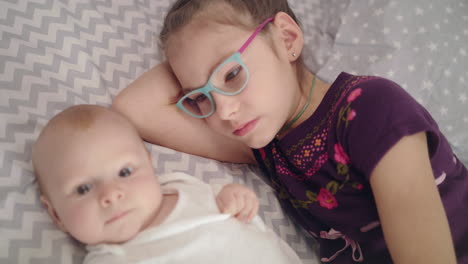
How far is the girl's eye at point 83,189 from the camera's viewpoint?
31.5 inches

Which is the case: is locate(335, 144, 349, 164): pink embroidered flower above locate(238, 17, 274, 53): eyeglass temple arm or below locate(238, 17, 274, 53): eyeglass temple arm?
below

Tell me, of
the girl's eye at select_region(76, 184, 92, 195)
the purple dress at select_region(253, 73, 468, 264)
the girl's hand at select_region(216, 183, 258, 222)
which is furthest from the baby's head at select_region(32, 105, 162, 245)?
the purple dress at select_region(253, 73, 468, 264)

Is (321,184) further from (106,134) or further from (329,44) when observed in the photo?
(329,44)

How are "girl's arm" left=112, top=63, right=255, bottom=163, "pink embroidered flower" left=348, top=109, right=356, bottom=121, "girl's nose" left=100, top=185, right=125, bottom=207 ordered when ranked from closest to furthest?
"girl's nose" left=100, top=185, right=125, bottom=207 → "pink embroidered flower" left=348, top=109, right=356, bottom=121 → "girl's arm" left=112, top=63, right=255, bottom=163

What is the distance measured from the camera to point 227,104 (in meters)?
0.96

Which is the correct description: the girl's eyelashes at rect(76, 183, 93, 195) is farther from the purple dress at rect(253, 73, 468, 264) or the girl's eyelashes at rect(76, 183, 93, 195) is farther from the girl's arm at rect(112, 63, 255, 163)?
the purple dress at rect(253, 73, 468, 264)

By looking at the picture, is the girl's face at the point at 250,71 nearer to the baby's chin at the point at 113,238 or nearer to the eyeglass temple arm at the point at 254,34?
the eyeglass temple arm at the point at 254,34

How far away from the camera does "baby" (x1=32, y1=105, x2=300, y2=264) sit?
79cm

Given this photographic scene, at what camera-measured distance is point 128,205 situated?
31.7 inches

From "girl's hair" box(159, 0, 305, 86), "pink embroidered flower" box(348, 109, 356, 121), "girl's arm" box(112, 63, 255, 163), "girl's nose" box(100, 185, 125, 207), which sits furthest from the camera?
"girl's arm" box(112, 63, 255, 163)

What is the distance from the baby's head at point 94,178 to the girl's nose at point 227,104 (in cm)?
24

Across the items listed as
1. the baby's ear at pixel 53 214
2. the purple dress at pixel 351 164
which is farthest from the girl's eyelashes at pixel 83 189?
the purple dress at pixel 351 164

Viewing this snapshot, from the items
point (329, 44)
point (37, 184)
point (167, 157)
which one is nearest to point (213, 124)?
point (167, 157)

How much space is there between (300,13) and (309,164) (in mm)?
844
